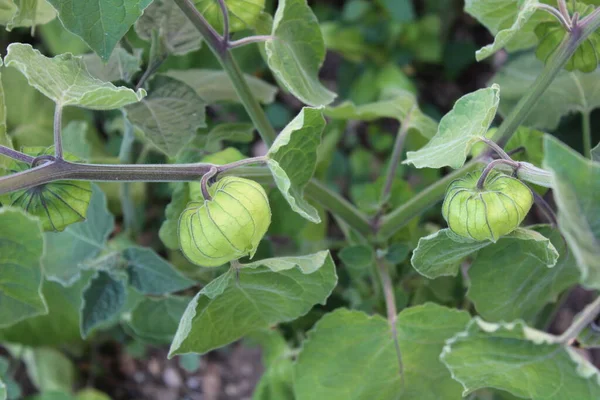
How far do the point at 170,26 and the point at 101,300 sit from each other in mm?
362

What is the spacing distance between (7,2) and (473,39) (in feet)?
3.97

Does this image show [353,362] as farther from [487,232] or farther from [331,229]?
[331,229]

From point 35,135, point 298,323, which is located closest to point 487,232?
point 298,323

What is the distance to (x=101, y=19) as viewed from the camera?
21.4 inches

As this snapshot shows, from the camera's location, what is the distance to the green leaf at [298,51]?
0.64 meters

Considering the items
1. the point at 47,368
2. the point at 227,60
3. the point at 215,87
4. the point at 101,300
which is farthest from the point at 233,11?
the point at 47,368

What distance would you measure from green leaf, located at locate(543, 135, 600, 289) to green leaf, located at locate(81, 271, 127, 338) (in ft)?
1.93

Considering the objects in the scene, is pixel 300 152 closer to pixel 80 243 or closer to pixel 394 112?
pixel 394 112

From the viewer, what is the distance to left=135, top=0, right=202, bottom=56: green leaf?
74 cm

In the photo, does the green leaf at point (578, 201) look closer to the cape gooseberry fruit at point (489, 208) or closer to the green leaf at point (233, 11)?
the cape gooseberry fruit at point (489, 208)

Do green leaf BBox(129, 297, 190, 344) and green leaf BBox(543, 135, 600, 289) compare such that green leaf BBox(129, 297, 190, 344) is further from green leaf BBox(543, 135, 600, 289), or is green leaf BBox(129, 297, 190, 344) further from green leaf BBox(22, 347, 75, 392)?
green leaf BBox(543, 135, 600, 289)

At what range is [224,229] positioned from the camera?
0.49 m

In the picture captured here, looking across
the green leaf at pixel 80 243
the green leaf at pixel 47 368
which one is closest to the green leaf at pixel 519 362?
the green leaf at pixel 80 243

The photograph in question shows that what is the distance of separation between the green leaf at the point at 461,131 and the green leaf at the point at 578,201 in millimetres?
117
